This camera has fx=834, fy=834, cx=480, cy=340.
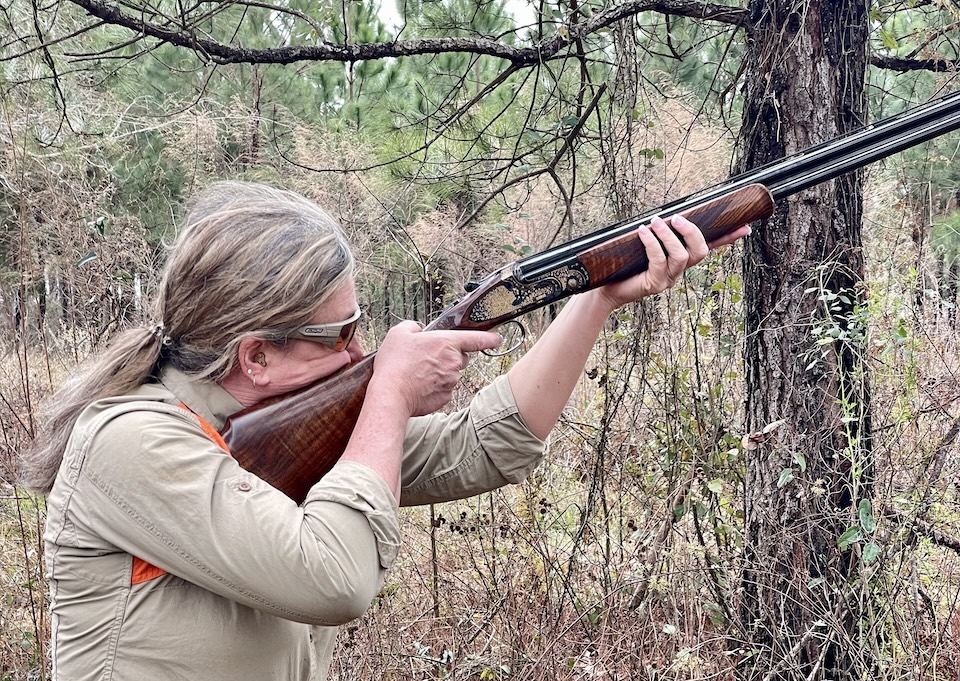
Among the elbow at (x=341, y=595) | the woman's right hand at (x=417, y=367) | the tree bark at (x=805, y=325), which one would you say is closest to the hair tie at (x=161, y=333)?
the woman's right hand at (x=417, y=367)

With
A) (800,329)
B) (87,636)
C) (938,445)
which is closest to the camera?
(87,636)

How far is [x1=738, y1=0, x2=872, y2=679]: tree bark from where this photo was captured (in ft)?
9.66

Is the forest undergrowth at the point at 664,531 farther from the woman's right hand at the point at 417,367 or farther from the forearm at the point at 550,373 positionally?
the woman's right hand at the point at 417,367

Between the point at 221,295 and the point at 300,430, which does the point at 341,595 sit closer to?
the point at 300,430

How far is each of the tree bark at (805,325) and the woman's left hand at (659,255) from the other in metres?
0.82

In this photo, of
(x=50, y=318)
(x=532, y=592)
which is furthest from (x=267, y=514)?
(x=50, y=318)

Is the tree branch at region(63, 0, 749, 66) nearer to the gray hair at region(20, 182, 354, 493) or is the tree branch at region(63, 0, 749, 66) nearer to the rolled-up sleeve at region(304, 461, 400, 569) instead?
the gray hair at region(20, 182, 354, 493)

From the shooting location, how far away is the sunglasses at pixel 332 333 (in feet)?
6.18

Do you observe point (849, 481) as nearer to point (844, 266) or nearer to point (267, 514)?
point (844, 266)

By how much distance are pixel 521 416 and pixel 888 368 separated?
140 cm

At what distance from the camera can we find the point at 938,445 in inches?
108

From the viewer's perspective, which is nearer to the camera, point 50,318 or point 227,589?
point 227,589

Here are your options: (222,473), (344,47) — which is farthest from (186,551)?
(344,47)

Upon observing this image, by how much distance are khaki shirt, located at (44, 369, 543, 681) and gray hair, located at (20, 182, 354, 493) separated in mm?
107
